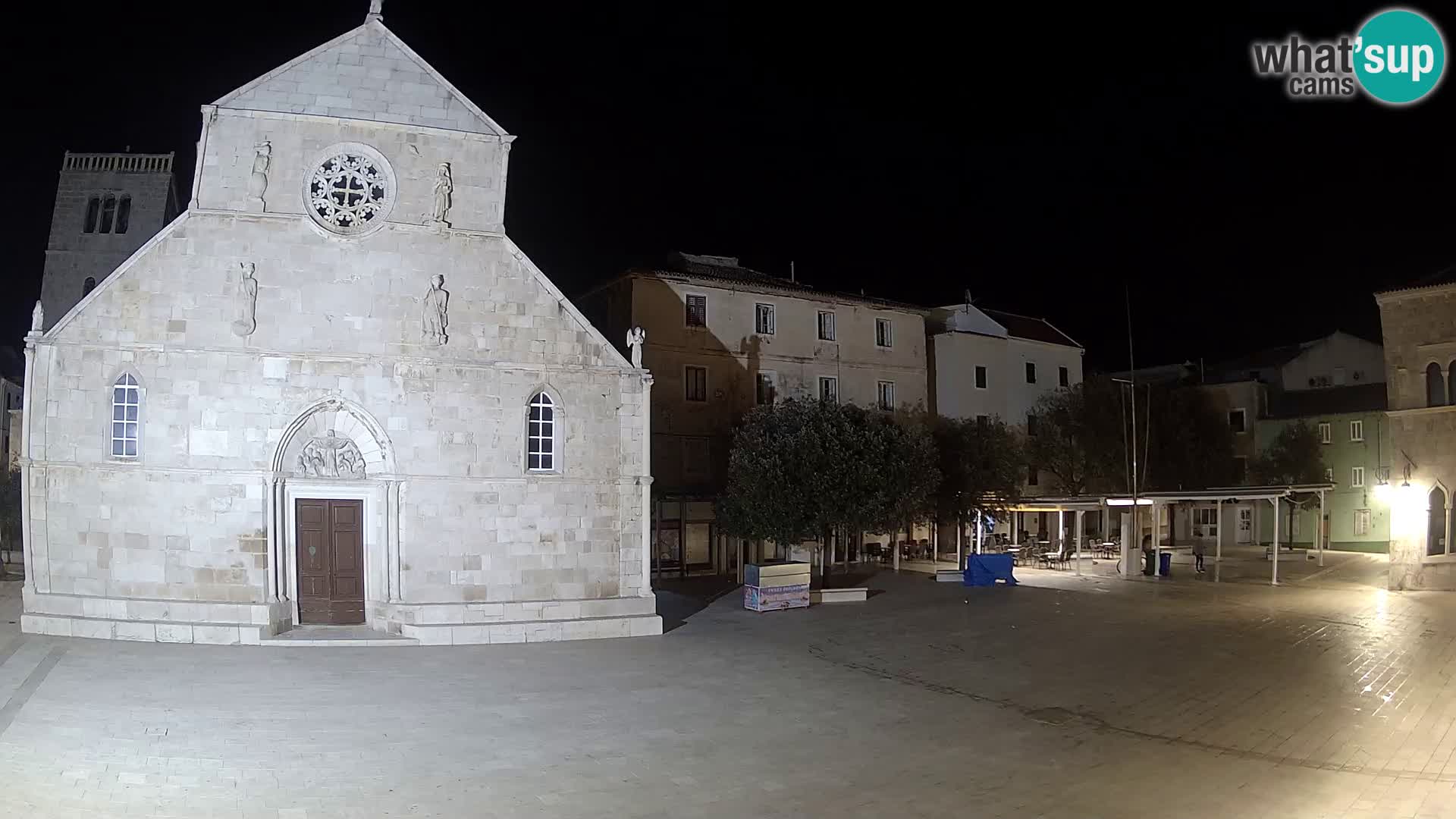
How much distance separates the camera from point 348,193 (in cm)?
2055

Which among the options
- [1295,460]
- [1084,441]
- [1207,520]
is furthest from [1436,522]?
[1207,520]

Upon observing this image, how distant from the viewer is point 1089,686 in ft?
52.8

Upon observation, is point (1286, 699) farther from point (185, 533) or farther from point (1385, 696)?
point (185, 533)

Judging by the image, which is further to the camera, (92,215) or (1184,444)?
(1184,444)

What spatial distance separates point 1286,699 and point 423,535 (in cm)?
1601

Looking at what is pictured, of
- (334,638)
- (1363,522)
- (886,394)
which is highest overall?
(886,394)

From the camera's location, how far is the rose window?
20297 millimetres

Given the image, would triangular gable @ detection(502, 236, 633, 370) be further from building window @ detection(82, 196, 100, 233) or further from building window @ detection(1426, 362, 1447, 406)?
building window @ detection(82, 196, 100, 233)

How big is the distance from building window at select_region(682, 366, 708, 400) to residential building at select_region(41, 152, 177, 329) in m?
27.4

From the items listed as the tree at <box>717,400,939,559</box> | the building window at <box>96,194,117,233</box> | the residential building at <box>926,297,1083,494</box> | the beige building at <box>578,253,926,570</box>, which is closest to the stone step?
the tree at <box>717,400,939,559</box>

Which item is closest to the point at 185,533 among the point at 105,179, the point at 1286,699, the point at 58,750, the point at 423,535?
the point at 423,535

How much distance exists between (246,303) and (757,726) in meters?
13.5

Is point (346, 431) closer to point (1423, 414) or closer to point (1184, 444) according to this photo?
point (1423, 414)

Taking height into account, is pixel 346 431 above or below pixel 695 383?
below
